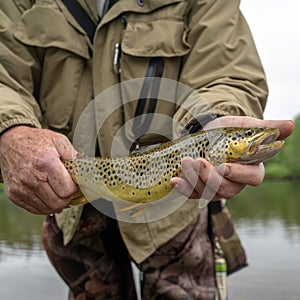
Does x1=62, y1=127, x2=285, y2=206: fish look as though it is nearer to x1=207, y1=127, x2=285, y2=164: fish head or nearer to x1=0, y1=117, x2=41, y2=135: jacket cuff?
x1=207, y1=127, x2=285, y2=164: fish head

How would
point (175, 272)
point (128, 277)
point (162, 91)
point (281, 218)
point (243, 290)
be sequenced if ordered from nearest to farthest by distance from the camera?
point (162, 91) < point (175, 272) < point (128, 277) < point (243, 290) < point (281, 218)

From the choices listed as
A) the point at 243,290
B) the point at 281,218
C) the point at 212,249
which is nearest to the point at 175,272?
the point at 212,249

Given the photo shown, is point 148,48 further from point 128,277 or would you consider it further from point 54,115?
point 128,277

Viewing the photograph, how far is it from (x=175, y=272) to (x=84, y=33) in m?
1.69

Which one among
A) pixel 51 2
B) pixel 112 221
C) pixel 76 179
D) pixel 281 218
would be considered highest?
pixel 51 2

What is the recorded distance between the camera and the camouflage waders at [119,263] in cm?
416

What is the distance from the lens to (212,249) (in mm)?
4375

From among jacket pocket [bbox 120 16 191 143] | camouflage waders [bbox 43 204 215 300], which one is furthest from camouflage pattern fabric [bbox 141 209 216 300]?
jacket pocket [bbox 120 16 191 143]

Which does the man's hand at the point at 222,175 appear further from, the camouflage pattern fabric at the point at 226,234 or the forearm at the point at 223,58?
the camouflage pattern fabric at the point at 226,234

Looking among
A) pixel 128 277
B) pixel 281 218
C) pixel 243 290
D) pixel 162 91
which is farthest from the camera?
pixel 281 218

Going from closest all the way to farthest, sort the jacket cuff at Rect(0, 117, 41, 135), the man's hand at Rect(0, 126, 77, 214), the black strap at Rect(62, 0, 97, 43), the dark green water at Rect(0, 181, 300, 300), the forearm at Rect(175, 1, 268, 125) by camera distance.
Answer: the man's hand at Rect(0, 126, 77, 214) < the jacket cuff at Rect(0, 117, 41, 135) < the forearm at Rect(175, 1, 268, 125) < the black strap at Rect(62, 0, 97, 43) < the dark green water at Rect(0, 181, 300, 300)

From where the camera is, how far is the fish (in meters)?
2.91

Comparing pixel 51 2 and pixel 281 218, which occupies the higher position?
pixel 51 2

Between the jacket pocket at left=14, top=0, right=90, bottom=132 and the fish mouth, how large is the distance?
1.46 meters
